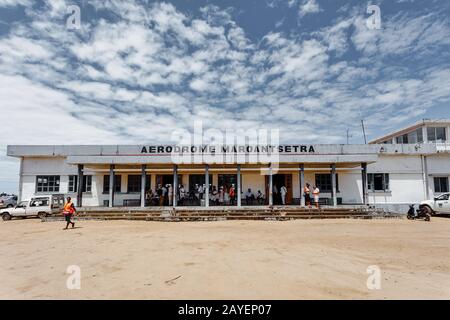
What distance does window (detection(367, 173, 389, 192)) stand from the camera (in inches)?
763

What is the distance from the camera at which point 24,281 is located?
527cm

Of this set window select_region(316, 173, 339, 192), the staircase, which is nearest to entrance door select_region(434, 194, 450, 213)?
the staircase

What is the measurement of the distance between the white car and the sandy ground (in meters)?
6.03

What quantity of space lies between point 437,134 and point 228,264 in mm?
26336

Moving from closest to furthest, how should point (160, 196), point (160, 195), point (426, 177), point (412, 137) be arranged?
point (160, 196)
point (160, 195)
point (426, 177)
point (412, 137)

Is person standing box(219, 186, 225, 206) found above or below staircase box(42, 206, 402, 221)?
above

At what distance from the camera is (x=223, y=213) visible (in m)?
15.5

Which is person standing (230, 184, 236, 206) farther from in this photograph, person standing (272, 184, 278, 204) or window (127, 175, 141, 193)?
window (127, 175, 141, 193)

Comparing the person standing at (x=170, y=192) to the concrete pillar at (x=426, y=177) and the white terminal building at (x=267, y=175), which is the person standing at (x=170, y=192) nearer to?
the white terminal building at (x=267, y=175)

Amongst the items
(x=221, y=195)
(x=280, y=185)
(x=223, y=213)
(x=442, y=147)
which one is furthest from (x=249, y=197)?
(x=442, y=147)

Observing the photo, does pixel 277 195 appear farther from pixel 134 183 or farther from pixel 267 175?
pixel 134 183

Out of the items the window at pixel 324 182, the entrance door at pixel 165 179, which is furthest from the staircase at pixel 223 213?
the entrance door at pixel 165 179

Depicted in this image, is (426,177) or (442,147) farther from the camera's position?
Result: (442,147)
